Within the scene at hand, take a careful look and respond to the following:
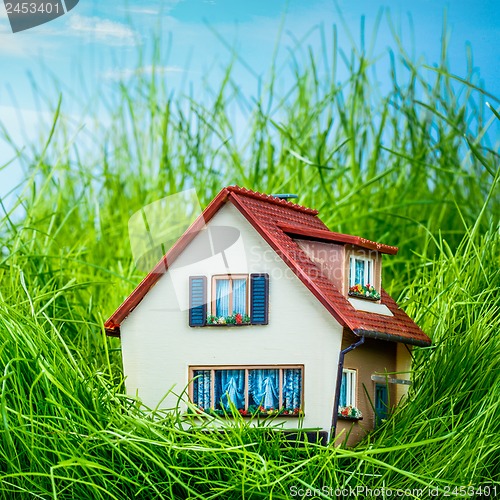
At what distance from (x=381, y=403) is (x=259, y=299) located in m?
0.26

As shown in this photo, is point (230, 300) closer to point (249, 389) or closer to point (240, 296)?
point (240, 296)

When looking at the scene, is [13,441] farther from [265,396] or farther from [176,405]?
[265,396]

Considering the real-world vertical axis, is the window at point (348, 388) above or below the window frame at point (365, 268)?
below

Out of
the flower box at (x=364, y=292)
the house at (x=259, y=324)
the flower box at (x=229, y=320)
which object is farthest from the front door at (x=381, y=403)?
the flower box at (x=229, y=320)

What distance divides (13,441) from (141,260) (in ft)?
1.10

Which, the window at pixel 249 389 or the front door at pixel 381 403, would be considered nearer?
the window at pixel 249 389

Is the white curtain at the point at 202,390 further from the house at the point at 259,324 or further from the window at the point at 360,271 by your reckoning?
the window at the point at 360,271

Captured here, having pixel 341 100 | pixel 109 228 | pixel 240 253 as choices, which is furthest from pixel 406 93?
pixel 240 253

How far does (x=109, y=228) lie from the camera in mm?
2354

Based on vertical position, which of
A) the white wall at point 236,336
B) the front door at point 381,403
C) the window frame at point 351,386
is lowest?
the front door at point 381,403

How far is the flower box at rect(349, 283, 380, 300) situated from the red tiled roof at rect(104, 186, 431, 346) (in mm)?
28

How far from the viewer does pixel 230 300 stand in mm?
1435

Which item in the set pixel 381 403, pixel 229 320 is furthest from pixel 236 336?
pixel 381 403

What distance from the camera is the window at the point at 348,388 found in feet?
4.70
